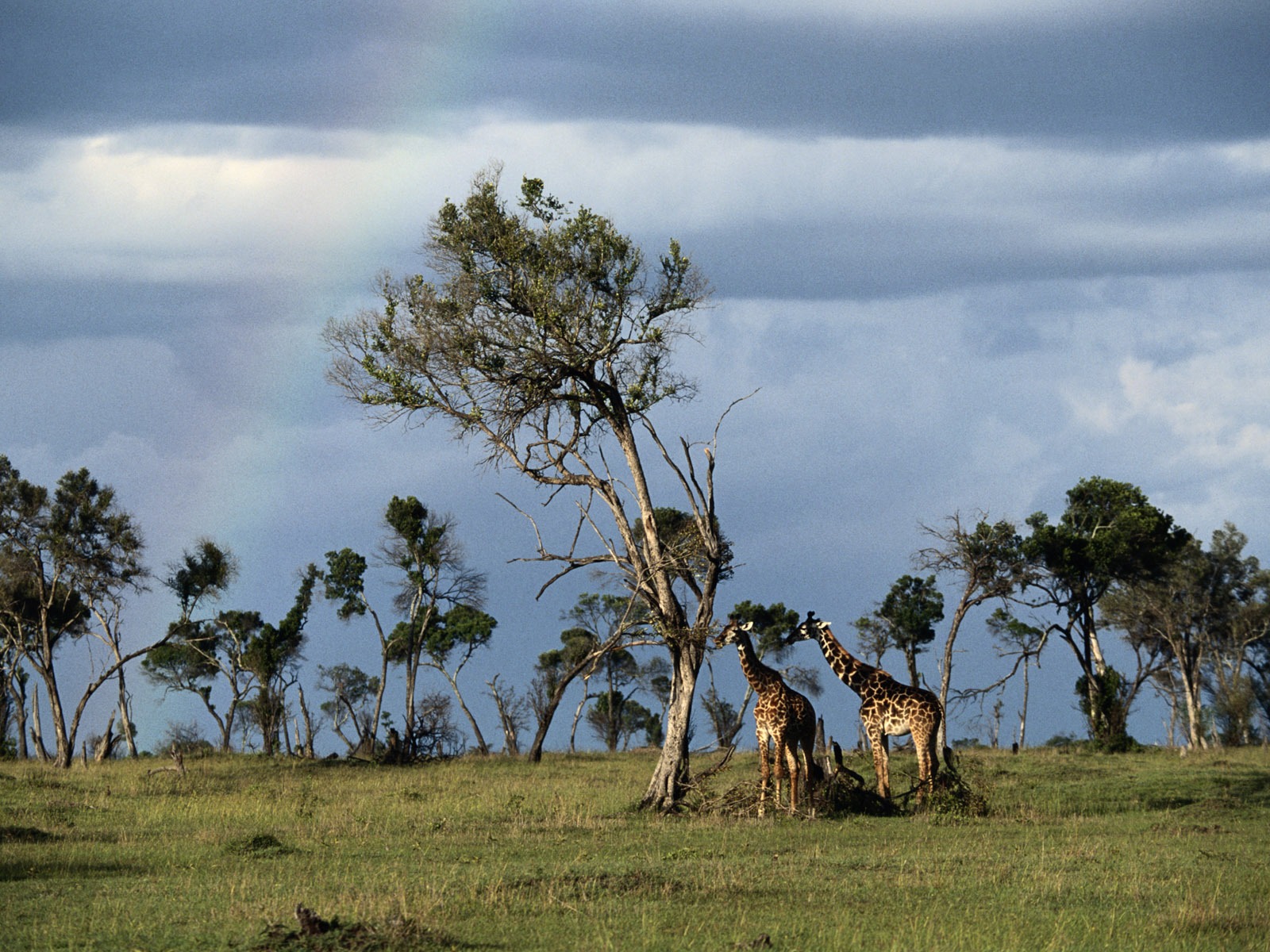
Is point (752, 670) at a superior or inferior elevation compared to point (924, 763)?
superior

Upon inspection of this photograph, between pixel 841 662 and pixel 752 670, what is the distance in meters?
1.83

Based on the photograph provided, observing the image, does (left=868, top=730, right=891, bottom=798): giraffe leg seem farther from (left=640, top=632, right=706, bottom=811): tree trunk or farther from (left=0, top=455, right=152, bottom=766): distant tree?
(left=0, top=455, right=152, bottom=766): distant tree

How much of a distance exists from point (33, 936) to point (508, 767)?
87.3ft

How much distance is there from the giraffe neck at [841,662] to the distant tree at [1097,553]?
24527 millimetres

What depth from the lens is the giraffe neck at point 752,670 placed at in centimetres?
2312

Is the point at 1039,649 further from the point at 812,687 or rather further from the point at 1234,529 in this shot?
the point at 1234,529

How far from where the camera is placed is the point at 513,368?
26.3m

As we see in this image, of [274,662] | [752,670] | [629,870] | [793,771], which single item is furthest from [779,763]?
[274,662]

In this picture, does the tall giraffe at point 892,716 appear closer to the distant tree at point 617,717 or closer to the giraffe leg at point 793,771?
the giraffe leg at point 793,771

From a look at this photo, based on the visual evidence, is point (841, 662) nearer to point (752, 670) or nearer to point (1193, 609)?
point (752, 670)

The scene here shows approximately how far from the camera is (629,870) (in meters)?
15.7

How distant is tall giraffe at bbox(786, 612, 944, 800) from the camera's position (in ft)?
75.3

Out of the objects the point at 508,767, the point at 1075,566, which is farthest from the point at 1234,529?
the point at 508,767

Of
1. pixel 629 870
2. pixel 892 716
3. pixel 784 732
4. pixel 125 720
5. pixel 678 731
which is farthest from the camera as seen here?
pixel 125 720
